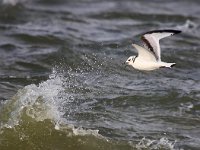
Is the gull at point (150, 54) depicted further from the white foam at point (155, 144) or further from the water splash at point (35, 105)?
the water splash at point (35, 105)

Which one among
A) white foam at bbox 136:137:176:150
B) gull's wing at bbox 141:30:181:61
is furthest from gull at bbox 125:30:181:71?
white foam at bbox 136:137:176:150

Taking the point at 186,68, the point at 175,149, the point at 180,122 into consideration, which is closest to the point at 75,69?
the point at 186,68

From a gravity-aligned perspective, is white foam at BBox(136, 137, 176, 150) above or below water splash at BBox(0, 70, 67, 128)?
below

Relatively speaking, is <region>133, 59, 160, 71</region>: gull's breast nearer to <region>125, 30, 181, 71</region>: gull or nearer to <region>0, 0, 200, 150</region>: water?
<region>125, 30, 181, 71</region>: gull

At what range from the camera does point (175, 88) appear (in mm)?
10844

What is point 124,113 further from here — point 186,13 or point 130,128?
point 186,13

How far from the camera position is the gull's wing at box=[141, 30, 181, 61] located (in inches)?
301

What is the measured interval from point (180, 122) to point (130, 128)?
0.80 m

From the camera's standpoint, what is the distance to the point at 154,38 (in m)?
7.81

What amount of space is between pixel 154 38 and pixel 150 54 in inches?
13.0

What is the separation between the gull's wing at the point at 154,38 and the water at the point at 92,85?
128 cm

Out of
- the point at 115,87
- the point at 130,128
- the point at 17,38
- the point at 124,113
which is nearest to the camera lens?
the point at 130,128

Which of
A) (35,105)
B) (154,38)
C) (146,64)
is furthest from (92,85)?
(154,38)

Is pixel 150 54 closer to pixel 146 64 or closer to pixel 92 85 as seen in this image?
pixel 146 64
